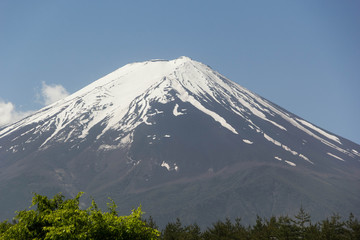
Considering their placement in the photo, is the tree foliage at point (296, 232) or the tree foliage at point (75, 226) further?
the tree foliage at point (296, 232)

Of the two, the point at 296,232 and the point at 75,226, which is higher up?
the point at 75,226

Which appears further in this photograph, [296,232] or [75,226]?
[296,232]

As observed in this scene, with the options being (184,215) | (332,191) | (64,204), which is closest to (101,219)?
(64,204)

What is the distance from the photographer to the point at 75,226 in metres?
14.9

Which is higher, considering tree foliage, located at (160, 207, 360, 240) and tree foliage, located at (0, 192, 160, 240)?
tree foliage, located at (0, 192, 160, 240)

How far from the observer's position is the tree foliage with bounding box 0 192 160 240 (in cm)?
1460

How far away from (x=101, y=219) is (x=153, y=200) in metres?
182

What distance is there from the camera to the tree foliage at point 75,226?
1460 centimetres

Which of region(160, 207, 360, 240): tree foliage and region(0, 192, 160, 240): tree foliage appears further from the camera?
region(160, 207, 360, 240): tree foliage

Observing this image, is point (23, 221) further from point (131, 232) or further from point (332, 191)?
point (332, 191)

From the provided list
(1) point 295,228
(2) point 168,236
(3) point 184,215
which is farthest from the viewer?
(3) point 184,215

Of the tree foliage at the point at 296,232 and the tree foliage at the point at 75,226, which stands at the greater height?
the tree foliage at the point at 75,226

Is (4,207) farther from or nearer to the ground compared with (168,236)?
farther from the ground

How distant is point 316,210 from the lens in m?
184
